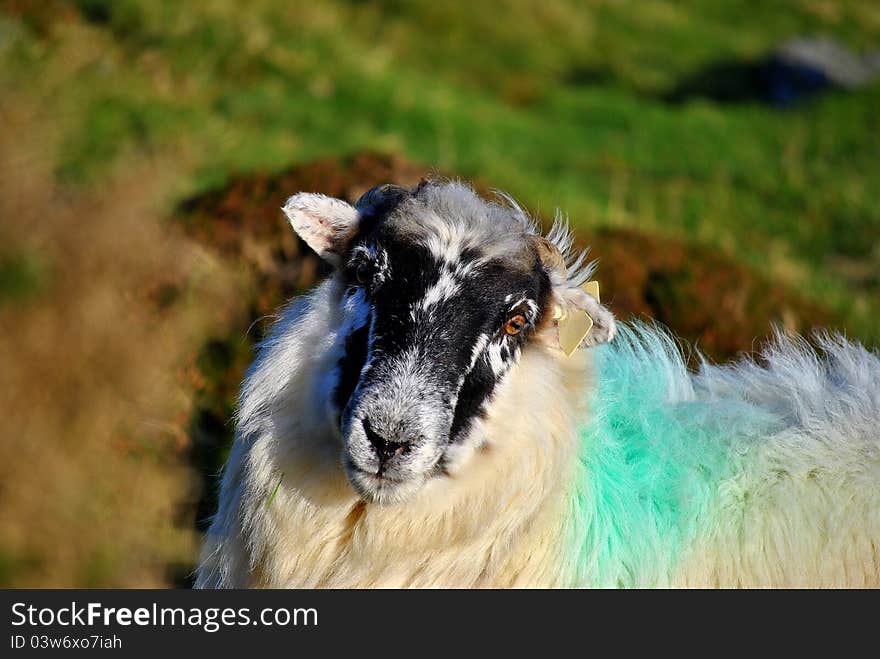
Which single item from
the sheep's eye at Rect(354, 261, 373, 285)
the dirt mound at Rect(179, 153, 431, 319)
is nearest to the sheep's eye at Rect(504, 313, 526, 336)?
the sheep's eye at Rect(354, 261, 373, 285)

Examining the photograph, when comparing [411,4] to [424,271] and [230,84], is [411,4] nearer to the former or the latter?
[230,84]

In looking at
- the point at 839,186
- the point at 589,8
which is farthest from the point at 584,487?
the point at 589,8

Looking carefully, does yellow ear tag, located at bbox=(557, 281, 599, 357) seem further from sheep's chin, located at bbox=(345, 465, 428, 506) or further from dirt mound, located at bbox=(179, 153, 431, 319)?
dirt mound, located at bbox=(179, 153, 431, 319)

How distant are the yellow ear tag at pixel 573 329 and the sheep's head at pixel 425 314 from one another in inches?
1.7

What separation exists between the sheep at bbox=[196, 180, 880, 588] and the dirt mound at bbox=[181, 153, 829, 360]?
360 centimetres

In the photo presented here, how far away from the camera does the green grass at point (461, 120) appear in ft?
36.1

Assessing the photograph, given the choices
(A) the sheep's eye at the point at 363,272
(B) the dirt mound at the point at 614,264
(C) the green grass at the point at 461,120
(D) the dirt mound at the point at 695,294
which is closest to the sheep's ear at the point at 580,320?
(A) the sheep's eye at the point at 363,272

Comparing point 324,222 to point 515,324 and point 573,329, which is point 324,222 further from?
point 573,329

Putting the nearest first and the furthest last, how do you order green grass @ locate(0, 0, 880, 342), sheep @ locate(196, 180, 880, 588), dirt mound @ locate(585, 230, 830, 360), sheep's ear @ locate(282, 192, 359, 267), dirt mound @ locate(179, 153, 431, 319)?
sheep @ locate(196, 180, 880, 588) → sheep's ear @ locate(282, 192, 359, 267) → dirt mound @ locate(179, 153, 431, 319) → dirt mound @ locate(585, 230, 830, 360) → green grass @ locate(0, 0, 880, 342)

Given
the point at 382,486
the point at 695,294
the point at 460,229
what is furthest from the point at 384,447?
the point at 695,294

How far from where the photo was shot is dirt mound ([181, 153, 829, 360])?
7.88 m

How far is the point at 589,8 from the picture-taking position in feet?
75.6

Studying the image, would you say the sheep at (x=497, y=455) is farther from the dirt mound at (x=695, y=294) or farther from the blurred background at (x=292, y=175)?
the dirt mound at (x=695, y=294)
